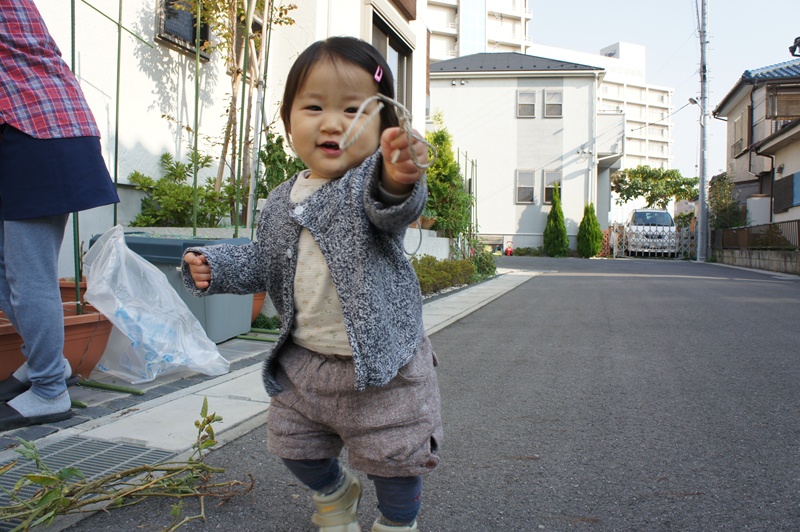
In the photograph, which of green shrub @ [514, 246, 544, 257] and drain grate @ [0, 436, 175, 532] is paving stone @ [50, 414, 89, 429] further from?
green shrub @ [514, 246, 544, 257]

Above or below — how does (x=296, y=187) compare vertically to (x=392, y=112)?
below

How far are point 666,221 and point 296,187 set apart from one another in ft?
88.1

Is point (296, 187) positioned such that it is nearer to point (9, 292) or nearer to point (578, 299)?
point (9, 292)

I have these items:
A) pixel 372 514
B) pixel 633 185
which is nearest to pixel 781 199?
pixel 372 514

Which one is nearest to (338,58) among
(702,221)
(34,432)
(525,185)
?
(34,432)

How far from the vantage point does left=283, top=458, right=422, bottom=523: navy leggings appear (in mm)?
1658

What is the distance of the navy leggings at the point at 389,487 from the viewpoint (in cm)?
166

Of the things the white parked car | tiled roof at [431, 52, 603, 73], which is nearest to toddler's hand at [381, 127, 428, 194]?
tiled roof at [431, 52, 603, 73]

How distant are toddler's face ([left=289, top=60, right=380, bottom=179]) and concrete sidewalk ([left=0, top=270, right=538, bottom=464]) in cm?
143

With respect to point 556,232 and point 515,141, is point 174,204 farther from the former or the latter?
point 515,141

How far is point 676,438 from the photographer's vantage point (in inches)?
110

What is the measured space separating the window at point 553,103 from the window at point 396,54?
1603 cm

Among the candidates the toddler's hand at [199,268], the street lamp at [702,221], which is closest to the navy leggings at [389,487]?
the toddler's hand at [199,268]

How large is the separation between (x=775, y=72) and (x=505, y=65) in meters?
9.68
